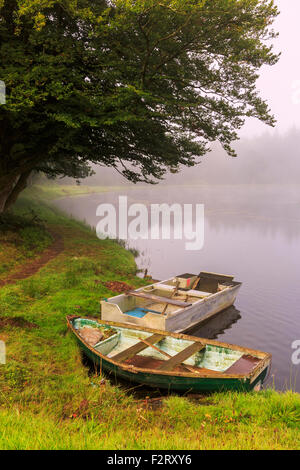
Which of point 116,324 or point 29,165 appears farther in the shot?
point 29,165

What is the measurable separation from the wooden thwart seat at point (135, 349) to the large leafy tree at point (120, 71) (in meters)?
9.67

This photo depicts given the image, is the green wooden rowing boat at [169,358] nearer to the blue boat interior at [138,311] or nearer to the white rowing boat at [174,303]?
the white rowing boat at [174,303]

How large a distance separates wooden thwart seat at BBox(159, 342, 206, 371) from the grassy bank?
85cm

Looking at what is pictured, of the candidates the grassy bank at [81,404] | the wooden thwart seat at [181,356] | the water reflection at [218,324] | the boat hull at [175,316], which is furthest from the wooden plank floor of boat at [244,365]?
the water reflection at [218,324]

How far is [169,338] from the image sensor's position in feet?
36.2

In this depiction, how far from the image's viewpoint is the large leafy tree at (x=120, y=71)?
15.3m

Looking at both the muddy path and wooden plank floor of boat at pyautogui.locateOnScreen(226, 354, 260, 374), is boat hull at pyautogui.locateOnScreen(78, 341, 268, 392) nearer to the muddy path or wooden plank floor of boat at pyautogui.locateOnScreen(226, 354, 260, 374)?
wooden plank floor of boat at pyautogui.locateOnScreen(226, 354, 260, 374)

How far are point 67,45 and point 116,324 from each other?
1417 centimetres

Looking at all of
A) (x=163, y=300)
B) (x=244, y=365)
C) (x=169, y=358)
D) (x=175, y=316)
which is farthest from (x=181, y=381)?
(x=163, y=300)

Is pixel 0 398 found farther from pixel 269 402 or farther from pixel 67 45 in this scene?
pixel 67 45

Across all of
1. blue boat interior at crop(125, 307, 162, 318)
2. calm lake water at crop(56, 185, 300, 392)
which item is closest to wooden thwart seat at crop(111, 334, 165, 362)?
blue boat interior at crop(125, 307, 162, 318)

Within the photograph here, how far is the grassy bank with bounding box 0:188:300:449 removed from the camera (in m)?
5.11
